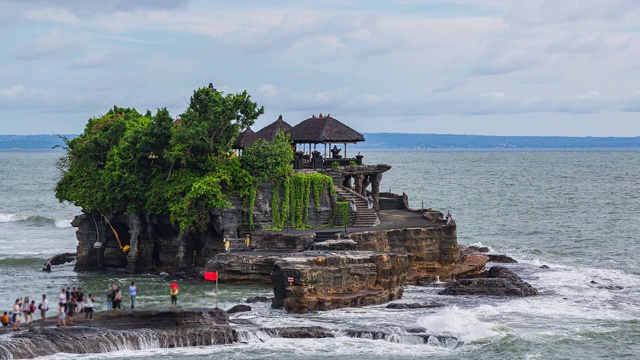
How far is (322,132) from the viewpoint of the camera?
208 feet

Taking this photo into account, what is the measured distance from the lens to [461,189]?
146m

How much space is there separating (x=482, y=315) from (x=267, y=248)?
45.3 ft

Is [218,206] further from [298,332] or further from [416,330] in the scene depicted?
[416,330]

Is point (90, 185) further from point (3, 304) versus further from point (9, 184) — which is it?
point (9, 184)

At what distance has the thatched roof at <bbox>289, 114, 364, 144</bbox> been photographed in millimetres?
63406

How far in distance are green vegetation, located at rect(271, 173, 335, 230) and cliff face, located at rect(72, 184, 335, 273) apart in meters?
0.35

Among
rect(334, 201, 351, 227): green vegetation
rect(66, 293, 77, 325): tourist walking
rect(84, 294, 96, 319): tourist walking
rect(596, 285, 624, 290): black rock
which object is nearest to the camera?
rect(84, 294, 96, 319): tourist walking

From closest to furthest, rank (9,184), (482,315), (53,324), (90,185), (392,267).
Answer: (53,324)
(482,315)
(392,267)
(90,185)
(9,184)

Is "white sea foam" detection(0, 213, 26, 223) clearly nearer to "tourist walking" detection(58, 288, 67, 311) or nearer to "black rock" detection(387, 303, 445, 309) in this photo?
"tourist walking" detection(58, 288, 67, 311)

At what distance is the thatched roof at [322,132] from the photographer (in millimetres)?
63406

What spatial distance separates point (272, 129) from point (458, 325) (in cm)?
2440

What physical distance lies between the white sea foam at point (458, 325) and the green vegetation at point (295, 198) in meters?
15.4

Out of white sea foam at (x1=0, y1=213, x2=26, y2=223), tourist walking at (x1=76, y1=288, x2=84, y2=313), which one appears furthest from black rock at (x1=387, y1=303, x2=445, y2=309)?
white sea foam at (x1=0, y1=213, x2=26, y2=223)

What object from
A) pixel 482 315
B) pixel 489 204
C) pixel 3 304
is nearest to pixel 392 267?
pixel 482 315
